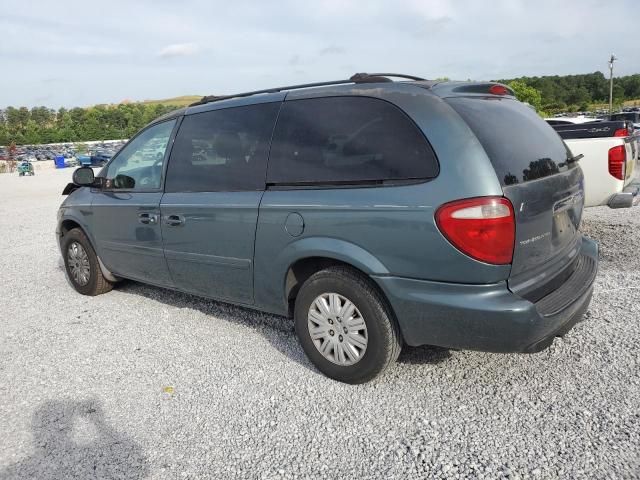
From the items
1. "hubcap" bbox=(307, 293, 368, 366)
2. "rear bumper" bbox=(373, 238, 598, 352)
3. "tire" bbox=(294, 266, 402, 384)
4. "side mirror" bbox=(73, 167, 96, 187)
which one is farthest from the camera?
"side mirror" bbox=(73, 167, 96, 187)

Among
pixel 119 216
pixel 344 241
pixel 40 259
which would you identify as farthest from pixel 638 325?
pixel 40 259

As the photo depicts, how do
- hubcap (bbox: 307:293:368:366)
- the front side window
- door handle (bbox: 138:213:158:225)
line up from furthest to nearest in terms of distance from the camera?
1. the front side window
2. door handle (bbox: 138:213:158:225)
3. hubcap (bbox: 307:293:368:366)

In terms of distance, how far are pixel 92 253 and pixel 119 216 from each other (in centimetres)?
81

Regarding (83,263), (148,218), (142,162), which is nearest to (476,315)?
(148,218)

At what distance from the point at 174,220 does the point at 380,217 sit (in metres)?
1.90

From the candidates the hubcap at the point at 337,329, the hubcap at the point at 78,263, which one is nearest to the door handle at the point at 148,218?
the hubcap at the point at 78,263

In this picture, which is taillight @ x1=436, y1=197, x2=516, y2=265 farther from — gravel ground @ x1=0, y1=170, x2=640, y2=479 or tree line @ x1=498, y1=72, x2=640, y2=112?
tree line @ x1=498, y1=72, x2=640, y2=112

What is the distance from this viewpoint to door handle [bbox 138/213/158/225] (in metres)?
4.23

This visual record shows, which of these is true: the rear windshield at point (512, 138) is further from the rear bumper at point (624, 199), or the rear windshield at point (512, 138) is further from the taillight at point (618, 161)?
the taillight at point (618, 161)

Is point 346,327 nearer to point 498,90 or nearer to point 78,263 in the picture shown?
point 498,90

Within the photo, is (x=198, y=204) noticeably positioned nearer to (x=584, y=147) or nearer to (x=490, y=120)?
(x=490, y=120)

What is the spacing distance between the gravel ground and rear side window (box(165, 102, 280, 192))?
4.11ft

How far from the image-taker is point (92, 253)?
5.18m

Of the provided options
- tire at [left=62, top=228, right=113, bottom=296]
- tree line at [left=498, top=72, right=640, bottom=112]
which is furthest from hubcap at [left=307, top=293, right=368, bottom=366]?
tree line at [left=498, top=72, right=640, bottom=112]
